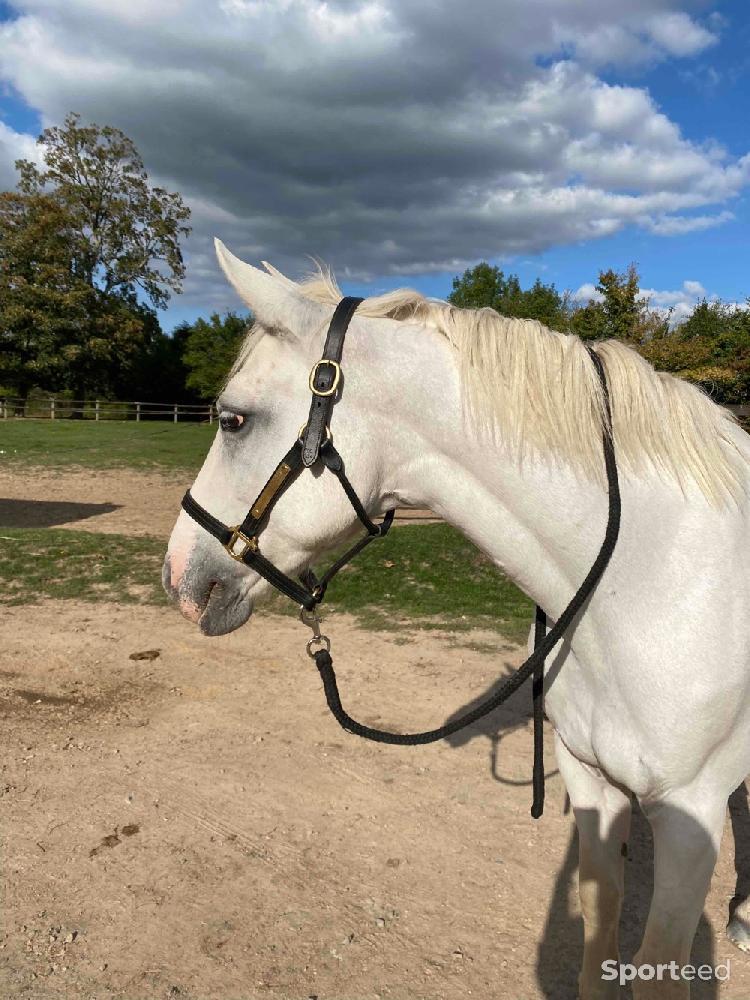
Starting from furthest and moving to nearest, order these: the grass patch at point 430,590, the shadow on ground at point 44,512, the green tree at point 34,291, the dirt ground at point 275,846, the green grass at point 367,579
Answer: the green tree at point 34,291
the shadow on ground at point 44,512
the green grass at point 367,579
the grass patch at point 430,590
the dirt ground at point 275,846

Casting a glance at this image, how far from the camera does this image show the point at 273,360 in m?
1.89

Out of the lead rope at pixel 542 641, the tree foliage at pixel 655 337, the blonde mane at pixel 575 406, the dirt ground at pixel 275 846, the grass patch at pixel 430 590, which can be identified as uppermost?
the tree foliage at pixel 655 337

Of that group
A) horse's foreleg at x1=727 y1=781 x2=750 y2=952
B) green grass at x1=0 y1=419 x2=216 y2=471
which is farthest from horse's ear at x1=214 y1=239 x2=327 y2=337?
green grass at x1=0 y1=419 x2=216 y2=471

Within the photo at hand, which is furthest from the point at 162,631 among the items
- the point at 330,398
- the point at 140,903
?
the point at 330,398

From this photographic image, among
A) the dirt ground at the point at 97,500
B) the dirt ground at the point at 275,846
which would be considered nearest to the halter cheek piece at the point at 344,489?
the dirt ground at the point at 275,846

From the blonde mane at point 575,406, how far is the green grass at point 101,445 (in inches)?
664

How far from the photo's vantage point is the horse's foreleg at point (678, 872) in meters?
1.84

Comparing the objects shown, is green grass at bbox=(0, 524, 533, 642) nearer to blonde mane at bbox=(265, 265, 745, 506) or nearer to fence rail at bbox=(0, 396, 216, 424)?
blonde mane at bbox=(265, 265, 745, 506)

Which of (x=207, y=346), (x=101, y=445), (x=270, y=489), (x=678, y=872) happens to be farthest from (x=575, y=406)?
(x=207, y=346)

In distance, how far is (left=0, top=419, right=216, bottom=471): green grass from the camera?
18719 mm

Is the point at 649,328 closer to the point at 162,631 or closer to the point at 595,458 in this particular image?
the point at 162,631

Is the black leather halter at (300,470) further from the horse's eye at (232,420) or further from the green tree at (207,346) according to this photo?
the green tree at (207,346)

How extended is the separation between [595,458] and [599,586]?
371 millimetres

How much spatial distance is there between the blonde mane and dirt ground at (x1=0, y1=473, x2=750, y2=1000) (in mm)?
2212
